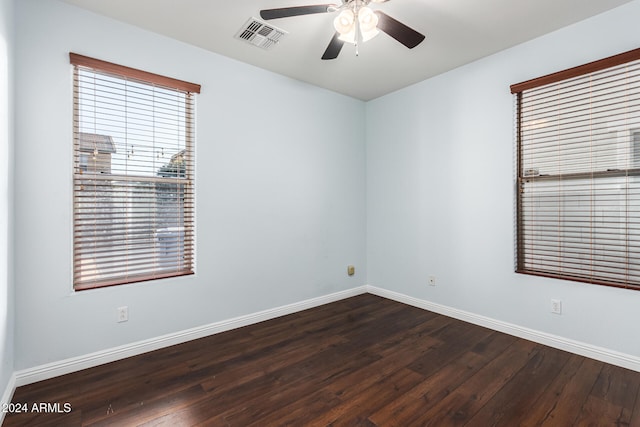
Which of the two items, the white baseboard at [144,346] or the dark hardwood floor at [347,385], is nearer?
the dark hardwood floor at [347,385]

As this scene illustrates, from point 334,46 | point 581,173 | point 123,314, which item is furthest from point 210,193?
point 581,173

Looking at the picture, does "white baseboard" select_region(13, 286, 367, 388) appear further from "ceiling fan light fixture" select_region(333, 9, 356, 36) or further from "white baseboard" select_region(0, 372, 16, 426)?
"ceiling fan light fixture" select_region(333, 9, 356, 36)

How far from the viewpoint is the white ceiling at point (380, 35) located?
7.48 ft

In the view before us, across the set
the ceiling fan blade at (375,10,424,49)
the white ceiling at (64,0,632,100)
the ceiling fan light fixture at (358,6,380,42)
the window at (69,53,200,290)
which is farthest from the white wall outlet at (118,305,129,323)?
the ceiling fan blade at (375,10,424,49)

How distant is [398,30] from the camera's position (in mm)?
2039

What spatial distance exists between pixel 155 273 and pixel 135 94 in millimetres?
1517

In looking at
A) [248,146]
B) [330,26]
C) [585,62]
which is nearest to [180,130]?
[248,146]

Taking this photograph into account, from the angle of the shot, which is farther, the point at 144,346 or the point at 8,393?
the point at 144,346

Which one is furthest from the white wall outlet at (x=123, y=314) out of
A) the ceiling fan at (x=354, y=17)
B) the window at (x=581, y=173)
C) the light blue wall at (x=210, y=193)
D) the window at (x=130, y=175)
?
the window at (x=581, y=173)

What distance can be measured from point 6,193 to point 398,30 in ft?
8.75

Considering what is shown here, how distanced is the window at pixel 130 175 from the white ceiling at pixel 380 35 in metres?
0.44

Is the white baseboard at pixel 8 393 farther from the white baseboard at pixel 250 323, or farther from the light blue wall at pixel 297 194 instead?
the light blue wall at pixel 297 194

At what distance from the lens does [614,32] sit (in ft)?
7.73

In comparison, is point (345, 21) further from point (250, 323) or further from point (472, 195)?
point (250, 323)
